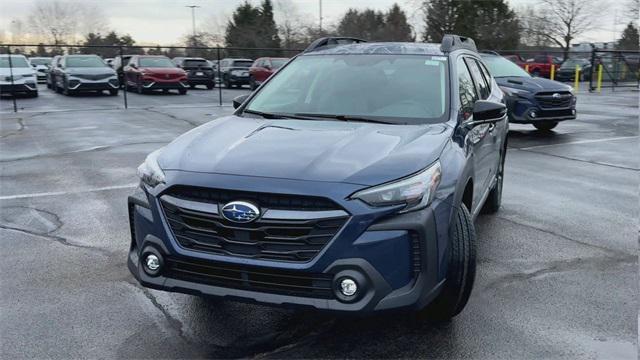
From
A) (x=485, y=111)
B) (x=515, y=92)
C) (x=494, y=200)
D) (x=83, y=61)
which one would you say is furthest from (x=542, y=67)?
(x=485, y=111)

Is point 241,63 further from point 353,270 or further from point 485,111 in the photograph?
point 353,270

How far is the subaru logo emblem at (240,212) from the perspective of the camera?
308 cm

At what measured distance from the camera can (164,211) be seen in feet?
11.0

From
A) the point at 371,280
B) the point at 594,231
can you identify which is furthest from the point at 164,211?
the point at 594,231

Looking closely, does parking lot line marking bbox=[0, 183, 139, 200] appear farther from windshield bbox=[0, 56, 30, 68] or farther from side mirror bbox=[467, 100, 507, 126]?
Answer: windshield bbox=[0, 56, 30, 68]

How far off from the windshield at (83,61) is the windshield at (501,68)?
16.2 metres

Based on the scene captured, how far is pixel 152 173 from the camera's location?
354cm

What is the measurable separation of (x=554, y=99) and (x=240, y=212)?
1131 centimetres

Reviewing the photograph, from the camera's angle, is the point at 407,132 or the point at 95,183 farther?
the point at 95,183

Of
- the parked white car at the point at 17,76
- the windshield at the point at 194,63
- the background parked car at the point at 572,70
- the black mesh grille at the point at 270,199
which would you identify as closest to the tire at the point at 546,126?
the black mesh grille at the point at 270,199

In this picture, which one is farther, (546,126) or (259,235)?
(546,126)

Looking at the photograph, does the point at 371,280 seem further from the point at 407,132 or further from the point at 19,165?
the point at 19,165

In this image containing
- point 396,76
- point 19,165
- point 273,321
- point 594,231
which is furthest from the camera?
point 19,165

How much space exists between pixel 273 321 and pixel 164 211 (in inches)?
40.3
